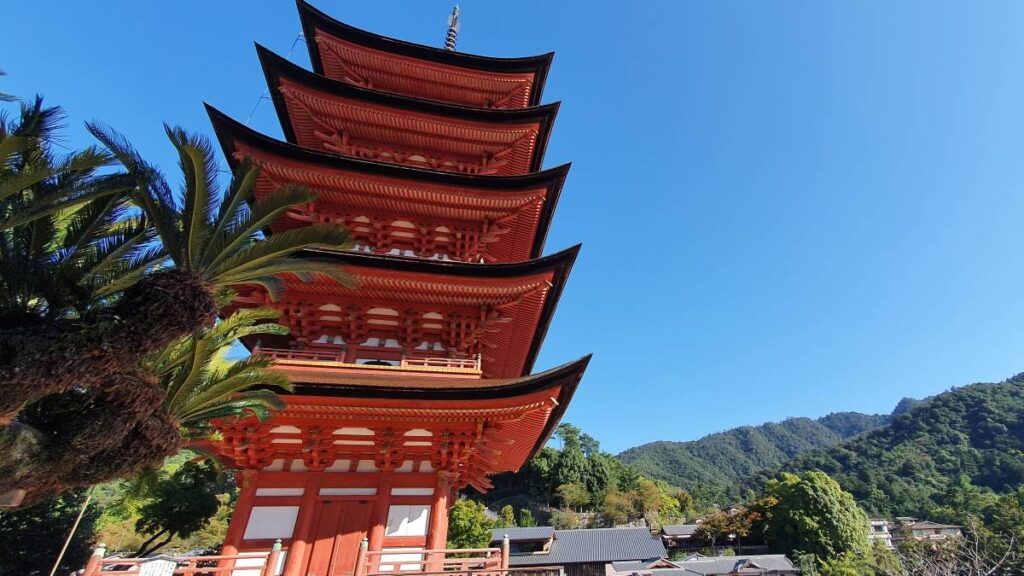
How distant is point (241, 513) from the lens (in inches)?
306

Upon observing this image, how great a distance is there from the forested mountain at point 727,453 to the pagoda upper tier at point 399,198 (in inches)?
5411

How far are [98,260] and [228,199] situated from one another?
1796mm

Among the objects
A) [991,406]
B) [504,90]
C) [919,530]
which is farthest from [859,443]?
[504,90]

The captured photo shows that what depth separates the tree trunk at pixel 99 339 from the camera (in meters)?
4.36

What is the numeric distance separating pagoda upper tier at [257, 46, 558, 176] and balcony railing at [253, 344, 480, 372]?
593 cm

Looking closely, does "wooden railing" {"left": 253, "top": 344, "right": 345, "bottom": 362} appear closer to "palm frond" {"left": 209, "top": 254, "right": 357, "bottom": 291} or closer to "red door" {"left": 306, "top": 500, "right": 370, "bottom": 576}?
"palm frond" {"left": 209, "top": 254, "right": 357, "bottom": 291}

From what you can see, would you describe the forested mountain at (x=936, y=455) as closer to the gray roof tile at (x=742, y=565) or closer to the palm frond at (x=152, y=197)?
the gray roof tile at (x=742, y=565)

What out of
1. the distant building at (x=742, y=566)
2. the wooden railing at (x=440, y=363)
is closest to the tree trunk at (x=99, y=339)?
the wooden railing at (x=440, y=363)

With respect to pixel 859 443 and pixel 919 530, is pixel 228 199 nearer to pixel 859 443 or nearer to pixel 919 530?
pixel 919 530

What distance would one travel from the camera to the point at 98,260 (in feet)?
19.3

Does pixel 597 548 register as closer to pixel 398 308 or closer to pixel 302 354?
pixel 398 308

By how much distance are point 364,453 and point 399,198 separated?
5872 mm

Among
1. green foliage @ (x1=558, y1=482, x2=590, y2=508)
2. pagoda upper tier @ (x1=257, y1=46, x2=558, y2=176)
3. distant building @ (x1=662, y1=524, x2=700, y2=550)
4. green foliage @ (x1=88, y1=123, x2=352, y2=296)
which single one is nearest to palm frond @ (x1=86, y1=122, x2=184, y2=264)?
green foliage @ (x1=88, y1=123, x2=352, y2=296)

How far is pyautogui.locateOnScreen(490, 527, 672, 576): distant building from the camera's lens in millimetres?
41156
